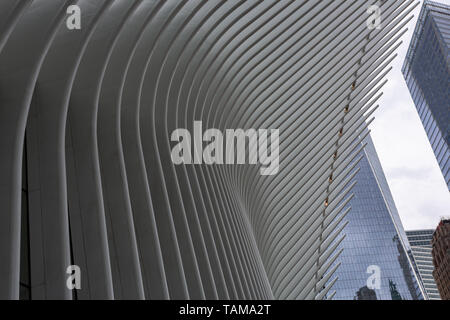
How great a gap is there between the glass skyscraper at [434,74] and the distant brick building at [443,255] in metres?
16.8

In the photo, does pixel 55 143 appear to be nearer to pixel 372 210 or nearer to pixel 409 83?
pixel 409 83

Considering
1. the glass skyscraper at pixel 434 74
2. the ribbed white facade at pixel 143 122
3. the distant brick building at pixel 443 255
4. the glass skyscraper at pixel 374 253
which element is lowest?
the ribbed white facade at pixel 143 122

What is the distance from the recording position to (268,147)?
1496 centimetres

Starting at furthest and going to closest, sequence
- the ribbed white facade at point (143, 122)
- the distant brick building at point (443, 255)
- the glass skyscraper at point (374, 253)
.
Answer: the glass skyscraper at point (374, 253), the distant brick building at point (443, 255), the ribbed white facade at point (143, 122)

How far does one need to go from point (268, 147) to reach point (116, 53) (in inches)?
326

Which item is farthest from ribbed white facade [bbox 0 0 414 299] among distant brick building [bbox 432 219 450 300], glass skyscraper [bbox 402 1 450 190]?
glass skyscraper [bbox 402 1 450 190]

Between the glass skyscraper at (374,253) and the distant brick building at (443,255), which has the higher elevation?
the glass skyscraper at (374,253)

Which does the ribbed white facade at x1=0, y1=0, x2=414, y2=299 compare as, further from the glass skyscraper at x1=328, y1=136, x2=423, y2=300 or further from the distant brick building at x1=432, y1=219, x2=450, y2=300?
the glass skyscraper at x1=328, y1=136, x2=423, y2=300
